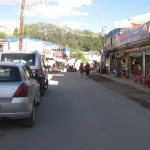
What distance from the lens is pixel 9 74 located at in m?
9.03

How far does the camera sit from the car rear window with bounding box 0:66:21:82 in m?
8.85

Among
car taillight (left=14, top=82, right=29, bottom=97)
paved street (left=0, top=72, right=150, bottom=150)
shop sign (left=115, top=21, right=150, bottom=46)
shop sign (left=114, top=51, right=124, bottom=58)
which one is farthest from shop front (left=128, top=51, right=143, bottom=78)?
car taillight (left=14, top=82, right=29, bottom=97)

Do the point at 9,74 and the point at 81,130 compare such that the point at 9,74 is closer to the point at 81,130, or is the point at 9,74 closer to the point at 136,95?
the point at 81,130

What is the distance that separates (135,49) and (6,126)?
Answer: 2304 centimetres

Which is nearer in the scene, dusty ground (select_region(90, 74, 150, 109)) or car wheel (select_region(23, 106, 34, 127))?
car wheel (select_region(23, 106, 34, 127))

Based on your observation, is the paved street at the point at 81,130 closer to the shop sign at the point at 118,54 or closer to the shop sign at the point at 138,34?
the shop sign at the point at 138,34

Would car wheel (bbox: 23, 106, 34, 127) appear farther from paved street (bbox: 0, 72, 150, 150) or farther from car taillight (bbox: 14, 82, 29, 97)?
car taillight (bbox: 14, 82, 29, 97)

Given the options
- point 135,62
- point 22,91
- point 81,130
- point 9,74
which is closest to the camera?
point 22,91

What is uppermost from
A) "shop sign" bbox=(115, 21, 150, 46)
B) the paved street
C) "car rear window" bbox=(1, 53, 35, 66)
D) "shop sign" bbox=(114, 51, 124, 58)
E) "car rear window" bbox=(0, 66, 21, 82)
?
"shop sign" bbox=(115, 21, 150, 46)

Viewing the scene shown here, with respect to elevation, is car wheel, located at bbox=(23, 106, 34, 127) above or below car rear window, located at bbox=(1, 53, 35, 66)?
below

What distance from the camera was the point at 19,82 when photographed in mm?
8727

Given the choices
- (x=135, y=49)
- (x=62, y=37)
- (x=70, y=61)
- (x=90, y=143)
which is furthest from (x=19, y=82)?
(x=62, y=37)

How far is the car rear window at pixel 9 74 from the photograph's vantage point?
29.0 feet

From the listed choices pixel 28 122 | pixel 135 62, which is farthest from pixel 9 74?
pixel 135 62
